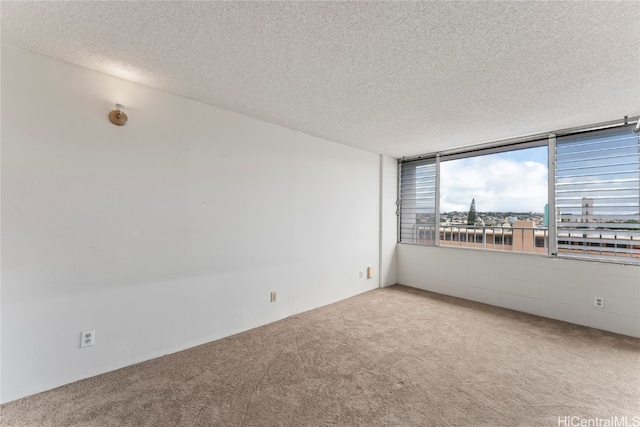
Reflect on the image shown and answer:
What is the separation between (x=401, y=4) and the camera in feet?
4.63

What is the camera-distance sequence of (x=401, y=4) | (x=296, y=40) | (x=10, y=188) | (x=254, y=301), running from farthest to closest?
(x=254, y=301) → (x=10, y=188) → (x=296, y=40) → (x=401, y=4)

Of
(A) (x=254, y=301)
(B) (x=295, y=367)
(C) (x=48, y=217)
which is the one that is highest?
(C) (x=48, y=217)

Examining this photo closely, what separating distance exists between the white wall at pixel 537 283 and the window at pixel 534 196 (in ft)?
0.62

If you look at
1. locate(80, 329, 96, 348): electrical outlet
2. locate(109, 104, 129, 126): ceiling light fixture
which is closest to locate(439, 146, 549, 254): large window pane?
locate(109, 104, 129, 126): ceiling light fixture

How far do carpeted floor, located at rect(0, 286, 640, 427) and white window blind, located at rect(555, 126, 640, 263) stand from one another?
96 centimetres

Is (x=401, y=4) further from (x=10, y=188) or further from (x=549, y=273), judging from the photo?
(x=549, y=273)

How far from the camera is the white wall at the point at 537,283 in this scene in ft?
9.65

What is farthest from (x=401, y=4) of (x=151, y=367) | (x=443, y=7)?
(x=151, y=367)

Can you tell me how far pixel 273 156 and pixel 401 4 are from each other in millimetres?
2065

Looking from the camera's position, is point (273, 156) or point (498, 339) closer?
point (498, 339)

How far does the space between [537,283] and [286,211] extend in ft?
10.6

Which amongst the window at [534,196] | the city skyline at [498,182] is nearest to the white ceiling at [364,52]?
the window at [534,196]

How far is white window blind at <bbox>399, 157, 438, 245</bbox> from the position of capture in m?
4.66

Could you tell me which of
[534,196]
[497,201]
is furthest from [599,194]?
[497,201]
